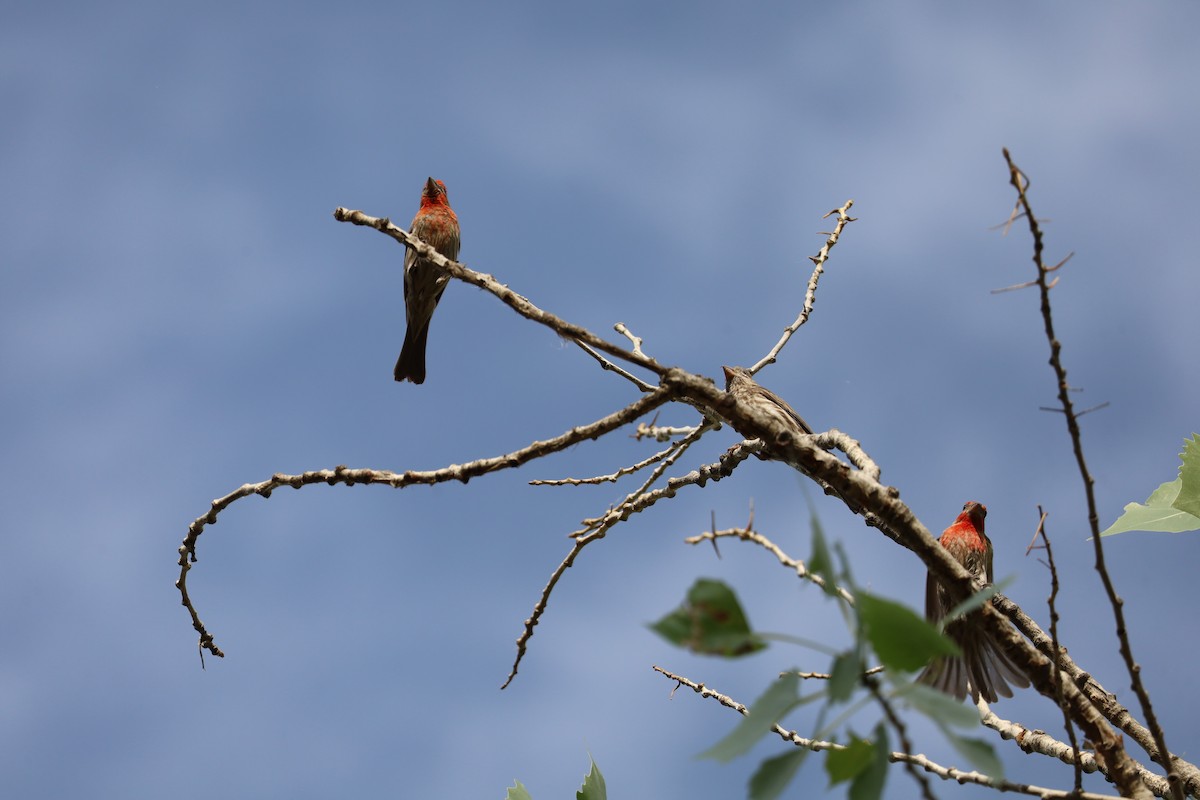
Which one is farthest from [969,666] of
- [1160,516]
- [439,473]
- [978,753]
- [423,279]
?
[423,279]

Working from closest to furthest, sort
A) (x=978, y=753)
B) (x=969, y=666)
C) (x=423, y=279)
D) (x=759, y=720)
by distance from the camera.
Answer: (x=978, y=753)
(x=759, y=720)
(x=969, y=666)
(x=423, y=279)

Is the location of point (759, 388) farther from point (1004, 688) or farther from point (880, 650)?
point (880, 650)

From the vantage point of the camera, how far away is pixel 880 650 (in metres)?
1.07

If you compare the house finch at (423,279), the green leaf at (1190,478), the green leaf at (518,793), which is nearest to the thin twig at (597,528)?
the green leaf at (518,793)

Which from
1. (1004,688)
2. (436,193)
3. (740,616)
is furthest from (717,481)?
(436,193)

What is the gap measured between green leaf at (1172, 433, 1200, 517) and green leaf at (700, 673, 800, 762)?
6.32ft

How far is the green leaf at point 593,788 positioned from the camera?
7.64 feet

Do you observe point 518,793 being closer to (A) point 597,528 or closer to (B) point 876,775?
(A) point 597,528

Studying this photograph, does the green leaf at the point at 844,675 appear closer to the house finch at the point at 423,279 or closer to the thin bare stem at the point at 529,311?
the thin bare stem at the point at 529,311

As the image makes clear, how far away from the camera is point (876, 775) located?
1.08 meters

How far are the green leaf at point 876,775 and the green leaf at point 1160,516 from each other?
6.35ft

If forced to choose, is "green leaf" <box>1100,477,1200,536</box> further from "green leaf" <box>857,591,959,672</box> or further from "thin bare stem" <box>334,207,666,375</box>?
"green leaf" <box>857,591,959,672</box>

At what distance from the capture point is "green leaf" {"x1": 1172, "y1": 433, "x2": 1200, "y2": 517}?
2.57m

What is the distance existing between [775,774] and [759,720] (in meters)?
0.06
